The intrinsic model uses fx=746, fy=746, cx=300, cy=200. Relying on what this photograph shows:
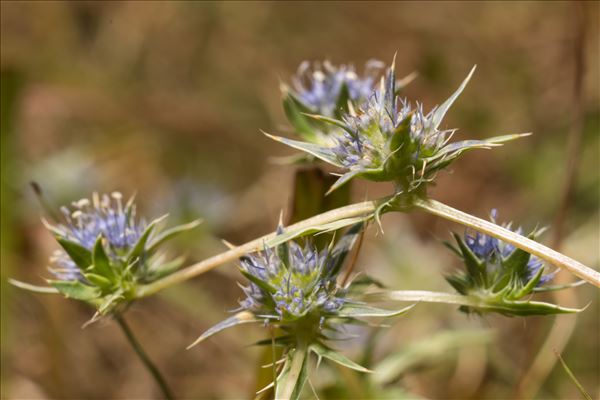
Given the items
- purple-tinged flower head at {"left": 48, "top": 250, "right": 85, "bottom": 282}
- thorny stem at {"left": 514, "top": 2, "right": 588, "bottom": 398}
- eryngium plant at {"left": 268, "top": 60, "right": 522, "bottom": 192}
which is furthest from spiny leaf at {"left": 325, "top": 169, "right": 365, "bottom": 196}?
Result: thorny stem at {"left": 514, "top": 2, "right": 588, "bottom": 398}

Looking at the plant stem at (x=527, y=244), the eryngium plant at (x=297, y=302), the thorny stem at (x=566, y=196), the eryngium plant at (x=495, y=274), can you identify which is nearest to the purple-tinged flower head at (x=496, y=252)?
the eryngium plant at (x=495, y=274)

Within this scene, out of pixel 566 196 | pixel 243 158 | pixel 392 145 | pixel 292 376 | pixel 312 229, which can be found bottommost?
pixel 243 158

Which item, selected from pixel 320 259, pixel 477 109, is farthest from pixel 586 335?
pixel 320 259

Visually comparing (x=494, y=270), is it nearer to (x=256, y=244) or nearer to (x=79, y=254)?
(x=256, y=244)

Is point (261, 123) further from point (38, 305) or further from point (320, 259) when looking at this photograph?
point (320, 259)

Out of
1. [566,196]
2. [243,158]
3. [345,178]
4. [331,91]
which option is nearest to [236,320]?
Result: [345,178]

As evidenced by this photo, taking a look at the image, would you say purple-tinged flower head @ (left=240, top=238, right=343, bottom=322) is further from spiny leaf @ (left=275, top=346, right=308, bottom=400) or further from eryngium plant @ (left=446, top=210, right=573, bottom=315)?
eryngium plant @ (left=446, top=210, right=573, bottom=315)

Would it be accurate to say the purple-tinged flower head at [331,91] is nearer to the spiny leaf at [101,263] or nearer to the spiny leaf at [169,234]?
the spiny leaf at [169,234]
